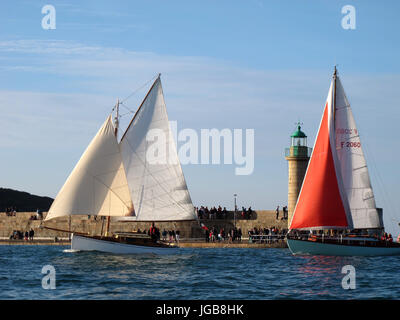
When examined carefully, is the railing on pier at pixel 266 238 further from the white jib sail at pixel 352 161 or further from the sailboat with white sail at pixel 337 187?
the white jib sail at pixel 352 161

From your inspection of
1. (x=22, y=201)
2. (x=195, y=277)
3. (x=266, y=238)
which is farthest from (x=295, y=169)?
(x=22, y=201)

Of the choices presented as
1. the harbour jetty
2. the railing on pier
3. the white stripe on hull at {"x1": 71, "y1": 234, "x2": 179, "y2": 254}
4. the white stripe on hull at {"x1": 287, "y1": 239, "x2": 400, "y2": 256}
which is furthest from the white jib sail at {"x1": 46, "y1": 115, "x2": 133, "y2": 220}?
the railing on pier

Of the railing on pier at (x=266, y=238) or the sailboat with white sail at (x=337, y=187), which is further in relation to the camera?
the railing on pier at (x=266, y=238)

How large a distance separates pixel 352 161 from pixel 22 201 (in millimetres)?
76503

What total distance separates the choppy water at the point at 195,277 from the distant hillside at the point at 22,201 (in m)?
67.4

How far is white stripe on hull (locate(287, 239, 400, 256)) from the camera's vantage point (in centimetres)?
4831

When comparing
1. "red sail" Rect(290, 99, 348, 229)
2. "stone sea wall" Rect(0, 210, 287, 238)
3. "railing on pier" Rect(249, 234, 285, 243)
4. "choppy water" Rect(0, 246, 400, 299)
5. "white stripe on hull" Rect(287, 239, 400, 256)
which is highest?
"red sail" Rect(290, 99, 348, 229)

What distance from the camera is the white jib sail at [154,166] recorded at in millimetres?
46750

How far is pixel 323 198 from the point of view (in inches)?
1875

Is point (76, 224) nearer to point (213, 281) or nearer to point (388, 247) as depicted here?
point (388, 247)

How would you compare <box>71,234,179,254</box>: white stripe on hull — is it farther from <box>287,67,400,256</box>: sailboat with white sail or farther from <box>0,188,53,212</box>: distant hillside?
<box>0,188,53,212</box>: distant hillside

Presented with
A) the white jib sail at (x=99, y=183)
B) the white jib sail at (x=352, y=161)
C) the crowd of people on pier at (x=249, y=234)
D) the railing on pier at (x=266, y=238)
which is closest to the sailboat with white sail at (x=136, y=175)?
the white jib sail at (x=99, y=183)
